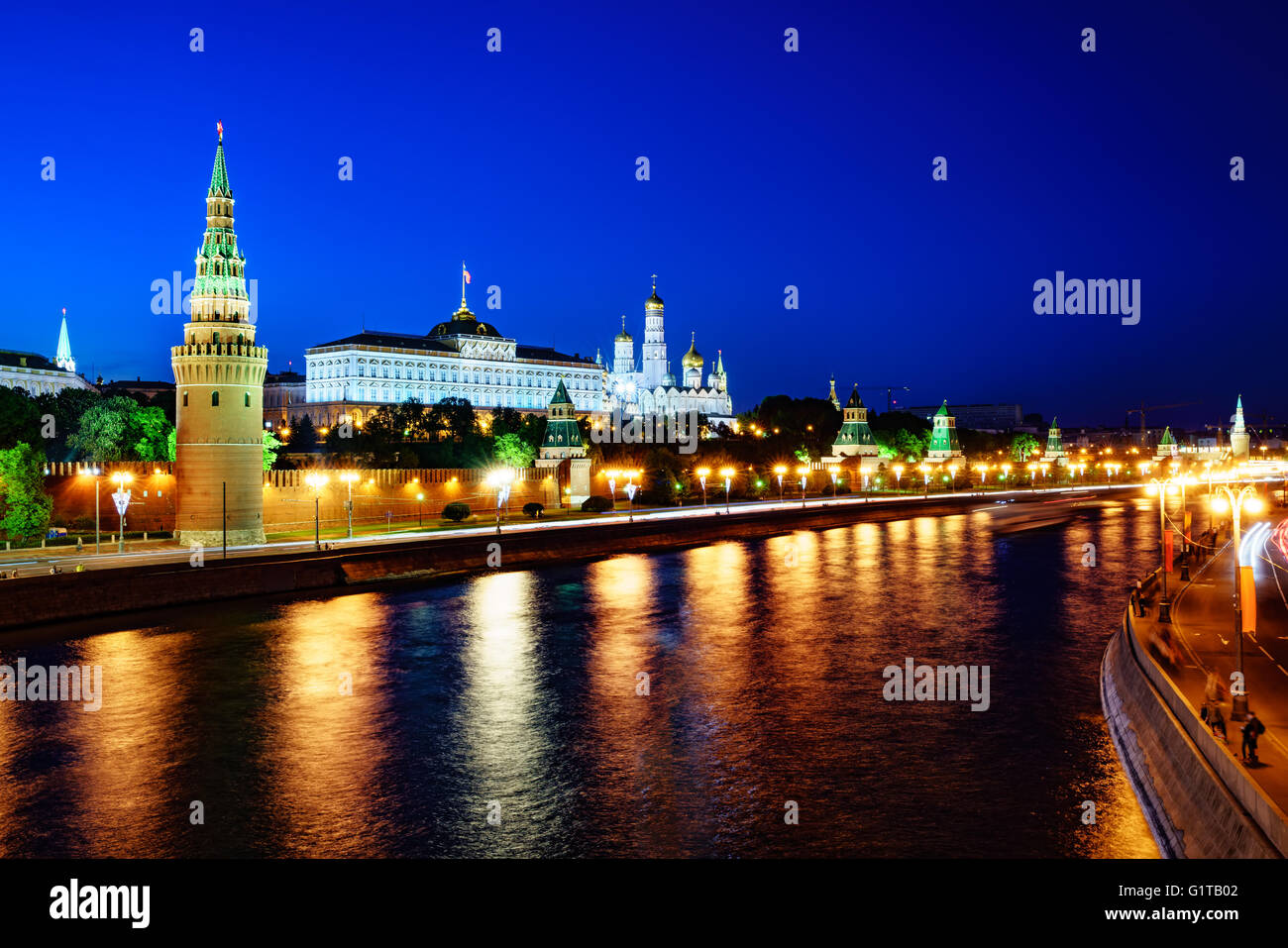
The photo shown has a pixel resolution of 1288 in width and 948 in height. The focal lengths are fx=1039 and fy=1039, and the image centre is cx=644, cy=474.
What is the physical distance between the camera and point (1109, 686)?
19.9 m

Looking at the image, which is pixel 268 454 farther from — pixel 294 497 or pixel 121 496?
pixel 121 496

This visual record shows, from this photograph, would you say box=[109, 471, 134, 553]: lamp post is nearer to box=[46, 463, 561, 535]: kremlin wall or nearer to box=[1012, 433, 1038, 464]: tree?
box=[46, 463, 561, 535]: kremlin wall

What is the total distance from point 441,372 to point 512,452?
203 feet

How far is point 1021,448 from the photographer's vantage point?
154 meters

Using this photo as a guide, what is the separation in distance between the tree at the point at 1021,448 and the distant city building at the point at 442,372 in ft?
201

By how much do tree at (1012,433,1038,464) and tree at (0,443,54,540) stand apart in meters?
129

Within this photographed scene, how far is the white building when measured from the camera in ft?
419

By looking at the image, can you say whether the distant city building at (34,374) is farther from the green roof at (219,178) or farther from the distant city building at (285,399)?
the green roof at (219,178)

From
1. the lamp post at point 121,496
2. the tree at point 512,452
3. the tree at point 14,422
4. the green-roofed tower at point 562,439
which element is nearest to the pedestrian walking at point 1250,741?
the lamp post at point 121,496

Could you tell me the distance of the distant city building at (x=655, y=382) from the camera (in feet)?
574

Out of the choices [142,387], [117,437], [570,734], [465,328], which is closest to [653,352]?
[465,328]

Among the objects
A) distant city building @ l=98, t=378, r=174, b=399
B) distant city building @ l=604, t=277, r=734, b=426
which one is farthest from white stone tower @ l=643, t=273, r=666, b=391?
distant city building @ l=98, t=378, r=174, b=399
